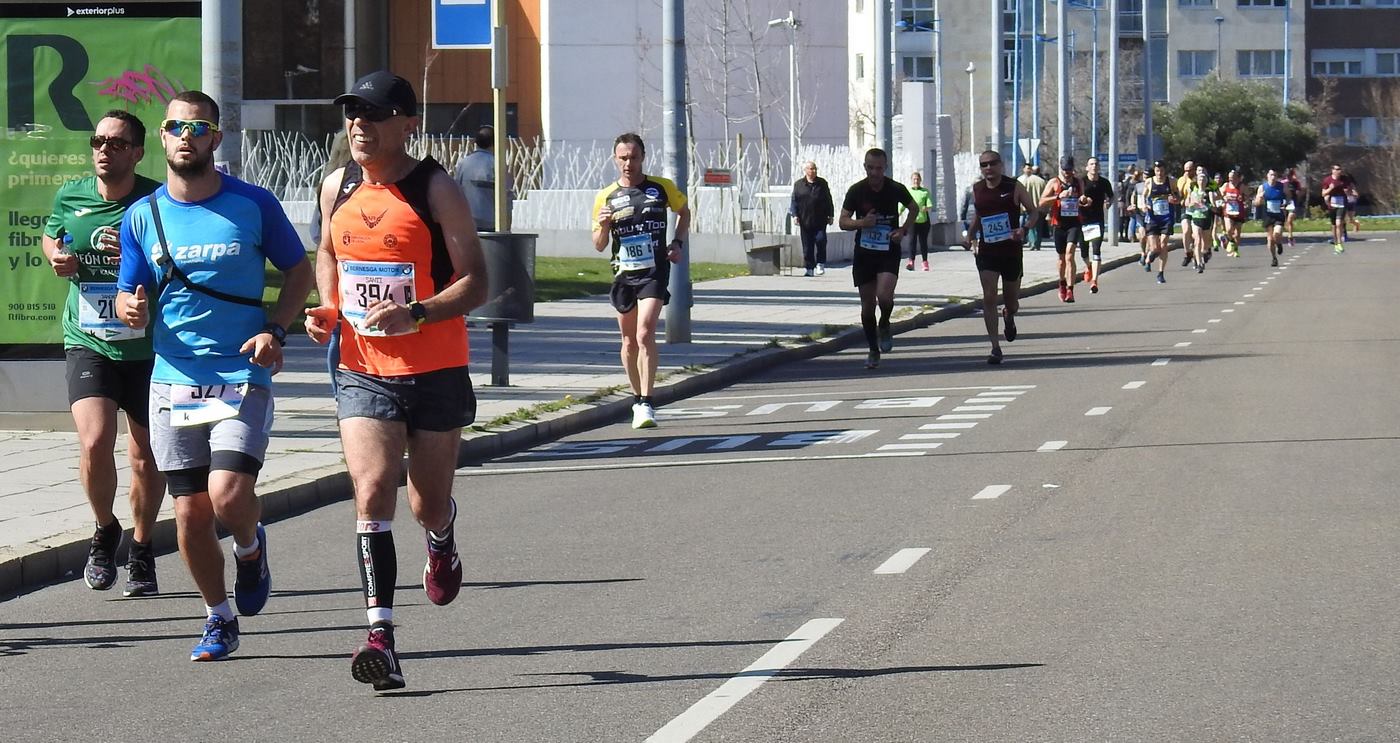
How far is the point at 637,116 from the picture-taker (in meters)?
68.3

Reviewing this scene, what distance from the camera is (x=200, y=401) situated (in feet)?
23.4

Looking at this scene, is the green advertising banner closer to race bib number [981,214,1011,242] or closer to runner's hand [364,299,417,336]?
runner's hand [364,299,417,336]

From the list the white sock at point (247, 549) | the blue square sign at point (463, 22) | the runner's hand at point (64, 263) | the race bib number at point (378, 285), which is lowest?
the white sock at point (247, 549)

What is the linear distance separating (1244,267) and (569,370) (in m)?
25.9

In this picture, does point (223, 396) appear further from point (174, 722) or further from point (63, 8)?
point (63, 8)

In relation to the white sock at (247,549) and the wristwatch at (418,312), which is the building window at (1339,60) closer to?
the white sock at (247,549)

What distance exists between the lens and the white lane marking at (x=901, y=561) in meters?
8.80

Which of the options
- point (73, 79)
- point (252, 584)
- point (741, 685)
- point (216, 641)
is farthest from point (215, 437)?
point (73, 79)

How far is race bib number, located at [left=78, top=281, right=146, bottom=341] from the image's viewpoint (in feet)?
27.7

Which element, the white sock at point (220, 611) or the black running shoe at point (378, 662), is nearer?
the black running shoe at point (378, 662)

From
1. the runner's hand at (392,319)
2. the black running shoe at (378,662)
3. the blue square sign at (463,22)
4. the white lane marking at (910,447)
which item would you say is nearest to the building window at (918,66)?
the blue square sign at (463,22)

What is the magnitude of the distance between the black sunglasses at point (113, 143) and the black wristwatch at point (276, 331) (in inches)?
59.5

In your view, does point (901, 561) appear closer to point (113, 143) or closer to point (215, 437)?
point (215, 437)


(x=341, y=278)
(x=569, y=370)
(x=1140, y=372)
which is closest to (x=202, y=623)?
(x=341, y=278)
